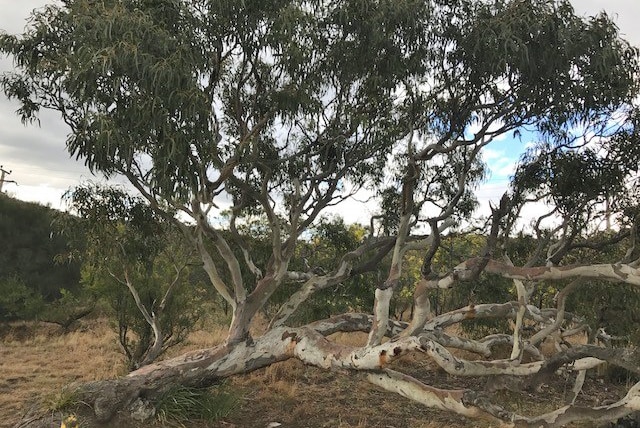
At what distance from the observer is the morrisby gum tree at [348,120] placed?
16.3 feet

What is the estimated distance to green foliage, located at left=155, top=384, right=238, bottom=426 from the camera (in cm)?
611

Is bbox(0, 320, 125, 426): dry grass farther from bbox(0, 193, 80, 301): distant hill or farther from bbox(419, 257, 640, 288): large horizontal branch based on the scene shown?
bbox(419, 257, 640, 288): large horizontal branch

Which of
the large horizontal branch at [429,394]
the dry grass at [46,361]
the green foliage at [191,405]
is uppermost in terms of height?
the large horizontal branch at [429,394]

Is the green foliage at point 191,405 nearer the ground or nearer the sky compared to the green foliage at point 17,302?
nearer the ground

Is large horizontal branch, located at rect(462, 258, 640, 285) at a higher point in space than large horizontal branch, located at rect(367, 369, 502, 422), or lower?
higher

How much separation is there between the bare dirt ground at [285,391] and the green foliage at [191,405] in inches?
4.8

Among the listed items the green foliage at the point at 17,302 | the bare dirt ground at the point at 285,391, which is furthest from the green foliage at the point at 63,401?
the green foliage at the point at 17,302

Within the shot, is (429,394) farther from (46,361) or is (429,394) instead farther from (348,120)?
(46,361)

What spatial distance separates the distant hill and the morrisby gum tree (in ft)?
32.1

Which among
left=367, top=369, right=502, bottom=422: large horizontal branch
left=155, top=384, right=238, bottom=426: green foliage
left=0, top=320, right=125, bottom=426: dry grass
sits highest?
left=367, top=369, right=502, bottom=422: large horizontal branch

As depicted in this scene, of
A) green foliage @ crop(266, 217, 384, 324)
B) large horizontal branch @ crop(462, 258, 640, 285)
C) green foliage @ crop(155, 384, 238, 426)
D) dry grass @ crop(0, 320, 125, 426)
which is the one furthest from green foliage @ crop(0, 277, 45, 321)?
large horizontal branch @ crop(462, 258, 640, 285)

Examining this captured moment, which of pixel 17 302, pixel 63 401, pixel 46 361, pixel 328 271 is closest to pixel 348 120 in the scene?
pixel 328 271

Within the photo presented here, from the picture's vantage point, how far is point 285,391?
8.11 m

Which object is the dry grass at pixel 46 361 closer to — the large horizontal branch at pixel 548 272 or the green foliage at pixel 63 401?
the green foliage at pixel 63 401
